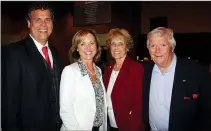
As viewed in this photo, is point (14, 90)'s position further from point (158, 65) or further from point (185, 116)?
point (185, 116)

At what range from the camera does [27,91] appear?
2141mm

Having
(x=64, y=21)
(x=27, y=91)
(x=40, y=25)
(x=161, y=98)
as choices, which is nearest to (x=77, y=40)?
(x=40, y=25)

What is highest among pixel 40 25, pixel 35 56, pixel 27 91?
pixel 40 25

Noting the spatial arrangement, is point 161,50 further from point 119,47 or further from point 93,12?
point 93,12

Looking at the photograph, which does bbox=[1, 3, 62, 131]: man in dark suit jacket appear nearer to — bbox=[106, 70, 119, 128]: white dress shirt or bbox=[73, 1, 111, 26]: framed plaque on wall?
bbox=[106, 70, 119, 128]: white dress shirt

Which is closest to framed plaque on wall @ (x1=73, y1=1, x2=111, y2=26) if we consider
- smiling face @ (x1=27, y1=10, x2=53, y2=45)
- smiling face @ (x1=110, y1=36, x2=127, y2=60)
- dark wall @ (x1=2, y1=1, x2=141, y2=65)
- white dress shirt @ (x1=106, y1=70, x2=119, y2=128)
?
smiling face @ (x1=110, y1=36, x2=127, y2=60)

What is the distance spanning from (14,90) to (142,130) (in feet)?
4.42

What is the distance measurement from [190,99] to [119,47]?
94cm

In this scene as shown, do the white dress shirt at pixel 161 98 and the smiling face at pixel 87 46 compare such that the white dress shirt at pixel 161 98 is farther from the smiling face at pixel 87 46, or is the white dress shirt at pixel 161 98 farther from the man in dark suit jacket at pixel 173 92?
the smiling face at pixel 87 46

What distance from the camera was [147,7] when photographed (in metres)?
7.81

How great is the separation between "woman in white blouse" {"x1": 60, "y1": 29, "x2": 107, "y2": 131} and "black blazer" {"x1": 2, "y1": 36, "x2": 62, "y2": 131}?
0.51ft

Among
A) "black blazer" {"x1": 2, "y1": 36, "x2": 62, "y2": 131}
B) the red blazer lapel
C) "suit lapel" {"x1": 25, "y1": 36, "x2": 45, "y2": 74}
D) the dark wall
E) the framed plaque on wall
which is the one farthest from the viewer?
the dark wall

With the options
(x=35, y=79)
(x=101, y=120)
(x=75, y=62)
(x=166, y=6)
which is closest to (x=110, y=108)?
(x=101, y=120)

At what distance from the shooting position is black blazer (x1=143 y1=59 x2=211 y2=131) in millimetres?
2270
